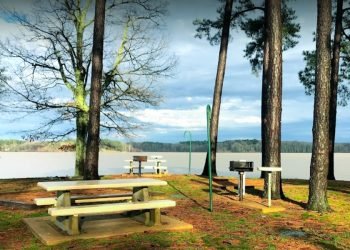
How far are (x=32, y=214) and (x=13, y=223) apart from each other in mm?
994

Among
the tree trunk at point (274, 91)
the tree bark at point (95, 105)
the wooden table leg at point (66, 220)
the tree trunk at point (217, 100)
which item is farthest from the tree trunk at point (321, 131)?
the tree trunk at point (217, 100)

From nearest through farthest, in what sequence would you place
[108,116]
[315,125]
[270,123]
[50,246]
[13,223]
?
[50,246], [13,223], [315,125], [270,123], [108,116]

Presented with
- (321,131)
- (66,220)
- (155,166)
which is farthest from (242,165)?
(155,166)

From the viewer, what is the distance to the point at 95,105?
50.5 feet

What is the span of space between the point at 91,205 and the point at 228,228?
269 centimetres

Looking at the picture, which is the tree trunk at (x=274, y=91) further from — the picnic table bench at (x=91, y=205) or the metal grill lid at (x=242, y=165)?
the picnic table bench at (x=91, y=205)

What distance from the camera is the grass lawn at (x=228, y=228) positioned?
6840mm

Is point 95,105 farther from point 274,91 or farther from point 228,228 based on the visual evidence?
point 228,228

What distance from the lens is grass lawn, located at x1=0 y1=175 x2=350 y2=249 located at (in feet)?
22.4

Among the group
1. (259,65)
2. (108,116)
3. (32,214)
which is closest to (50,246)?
(32,214)

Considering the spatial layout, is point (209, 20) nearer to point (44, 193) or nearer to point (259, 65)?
point (259, 65)

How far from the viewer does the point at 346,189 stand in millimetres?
15812

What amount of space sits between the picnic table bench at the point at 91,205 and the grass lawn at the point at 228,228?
1.62ft

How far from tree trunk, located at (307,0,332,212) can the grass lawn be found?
476 millimetres
